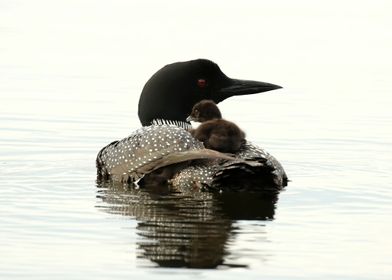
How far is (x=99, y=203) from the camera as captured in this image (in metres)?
9.27

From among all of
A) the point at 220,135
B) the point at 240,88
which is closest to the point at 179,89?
the point at 240,88

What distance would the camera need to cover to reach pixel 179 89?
1142 centimetres

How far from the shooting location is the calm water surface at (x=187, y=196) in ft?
24.5

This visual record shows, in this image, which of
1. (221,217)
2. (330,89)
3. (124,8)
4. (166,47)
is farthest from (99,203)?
(124,8)

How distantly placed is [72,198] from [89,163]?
1.65m

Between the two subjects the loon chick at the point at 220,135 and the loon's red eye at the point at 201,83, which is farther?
the loon's red eye at the point at 201,83

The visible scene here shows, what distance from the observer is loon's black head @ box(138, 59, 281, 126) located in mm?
11328

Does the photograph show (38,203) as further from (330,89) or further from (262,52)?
(262,52)

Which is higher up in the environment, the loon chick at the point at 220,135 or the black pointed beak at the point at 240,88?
the black pointed beak at the point at 240,88

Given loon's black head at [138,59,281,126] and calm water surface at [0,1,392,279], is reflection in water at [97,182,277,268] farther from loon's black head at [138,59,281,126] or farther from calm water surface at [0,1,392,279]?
loon's black head at [138,59,281,126]

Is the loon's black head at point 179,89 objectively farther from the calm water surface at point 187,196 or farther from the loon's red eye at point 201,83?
the calm water surface at point 187,196

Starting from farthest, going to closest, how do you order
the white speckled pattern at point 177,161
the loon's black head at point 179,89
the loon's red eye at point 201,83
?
1. the loon's red eye at point 201,83
2. the loon's black head at point 179,89
3. the white speckled pattern at point 177,161

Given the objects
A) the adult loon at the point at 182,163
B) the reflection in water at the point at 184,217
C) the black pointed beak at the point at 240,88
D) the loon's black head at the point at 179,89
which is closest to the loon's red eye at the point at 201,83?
the loon's black head at the point at 179,89

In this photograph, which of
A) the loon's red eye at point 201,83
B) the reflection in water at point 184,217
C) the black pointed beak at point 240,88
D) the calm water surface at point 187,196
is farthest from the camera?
the black pointed beak at point 240,88
